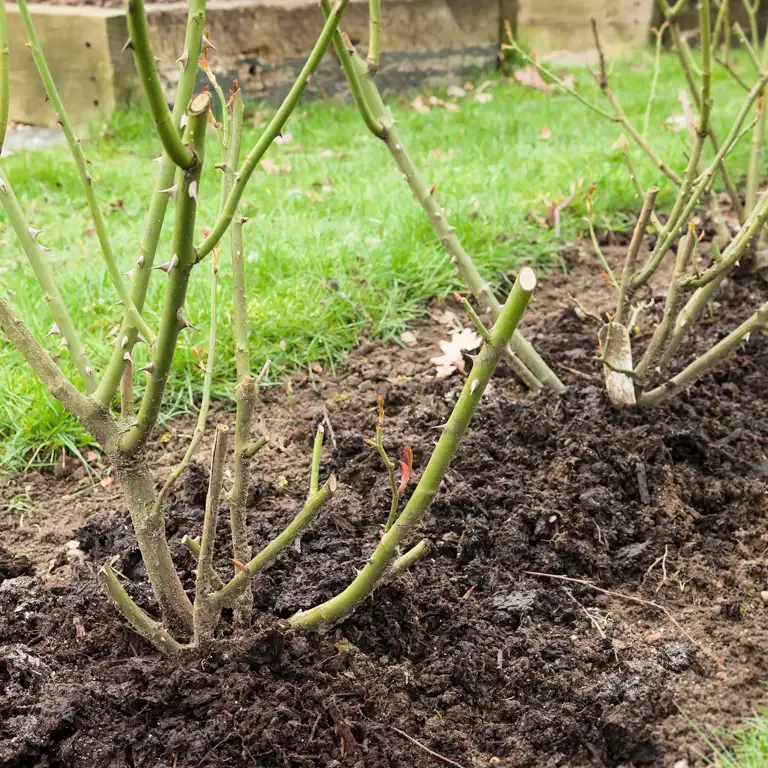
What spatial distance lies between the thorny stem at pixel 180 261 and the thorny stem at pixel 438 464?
1.55ft

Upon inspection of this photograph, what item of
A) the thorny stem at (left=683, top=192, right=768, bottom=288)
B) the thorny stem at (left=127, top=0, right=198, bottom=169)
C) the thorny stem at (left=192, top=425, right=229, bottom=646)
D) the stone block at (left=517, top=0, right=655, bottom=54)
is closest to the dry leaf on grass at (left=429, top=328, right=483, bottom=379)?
the thorny stem at (left=683, top=192, right=768, bottom=288)

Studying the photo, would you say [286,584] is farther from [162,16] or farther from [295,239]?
[162,16]

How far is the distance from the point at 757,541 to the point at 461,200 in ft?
7.67

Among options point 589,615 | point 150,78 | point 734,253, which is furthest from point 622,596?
point 150,78

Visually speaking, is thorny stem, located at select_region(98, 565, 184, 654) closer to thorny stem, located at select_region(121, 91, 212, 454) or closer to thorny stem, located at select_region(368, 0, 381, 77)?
thorny stem, located at select_region(121, 91, 212, 454)

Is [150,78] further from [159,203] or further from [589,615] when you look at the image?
[589,615]

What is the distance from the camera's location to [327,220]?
4.07 metres

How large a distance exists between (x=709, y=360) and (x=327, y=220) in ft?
7.22

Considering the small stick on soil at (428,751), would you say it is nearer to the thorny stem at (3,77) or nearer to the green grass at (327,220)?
the thorny stem at (3,77)

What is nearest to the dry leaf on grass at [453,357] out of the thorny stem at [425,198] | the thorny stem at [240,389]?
the thorny stem at [425,198]

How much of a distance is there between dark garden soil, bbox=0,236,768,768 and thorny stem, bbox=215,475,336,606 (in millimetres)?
105

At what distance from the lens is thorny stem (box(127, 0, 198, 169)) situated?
99 centimetres

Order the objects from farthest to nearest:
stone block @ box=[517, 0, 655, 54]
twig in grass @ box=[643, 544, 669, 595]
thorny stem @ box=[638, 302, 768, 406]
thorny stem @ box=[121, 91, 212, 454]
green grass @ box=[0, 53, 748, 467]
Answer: stone block @ box=[517, 0, 655, 54]
green grass @ box=[0, 53, 748, 467]
thorny stem @ box=[638, 302, 768, 406]
twig in grass @ box=[643, 544, 669, 595]
thorny stem @ box=[121, 91, 212, 454]

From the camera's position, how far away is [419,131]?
5.81 metres
